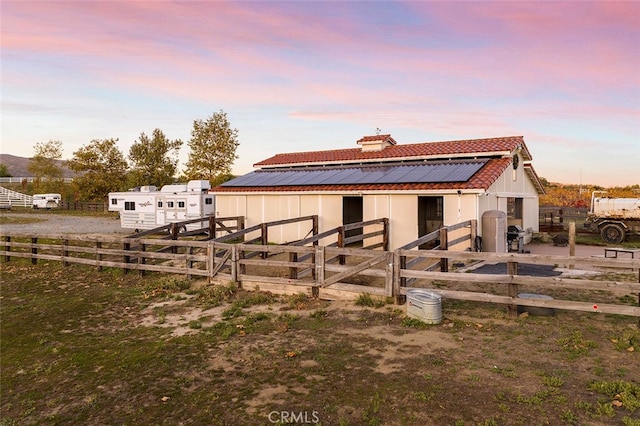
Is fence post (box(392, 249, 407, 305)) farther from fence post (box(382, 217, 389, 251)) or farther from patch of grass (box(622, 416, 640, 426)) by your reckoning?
fence post (box(382, 217, 389, 251))

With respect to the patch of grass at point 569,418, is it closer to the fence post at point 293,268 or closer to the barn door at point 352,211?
the fence post at point 293,268

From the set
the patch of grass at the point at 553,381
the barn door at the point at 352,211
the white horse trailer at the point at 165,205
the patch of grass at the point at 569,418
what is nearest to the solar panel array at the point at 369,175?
the barn door at the point at 352,211

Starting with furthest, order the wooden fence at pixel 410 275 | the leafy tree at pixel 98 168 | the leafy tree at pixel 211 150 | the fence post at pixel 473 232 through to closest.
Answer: the leafy tree at pixel 98 168
the leafy tree at pixel 211 150
the fence post at pixel 473 232
the wooden fence at pixel 410 275

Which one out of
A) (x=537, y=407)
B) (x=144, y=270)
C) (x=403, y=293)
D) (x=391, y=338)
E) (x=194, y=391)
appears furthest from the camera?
(x=144, y=270)

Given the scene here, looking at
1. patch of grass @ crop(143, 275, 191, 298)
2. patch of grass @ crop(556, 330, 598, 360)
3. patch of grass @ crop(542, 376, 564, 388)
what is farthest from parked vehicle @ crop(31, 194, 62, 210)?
patch of grass @ crop(542, 376, 564, 388)

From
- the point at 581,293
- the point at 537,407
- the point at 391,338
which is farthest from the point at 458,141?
the point at 537,407

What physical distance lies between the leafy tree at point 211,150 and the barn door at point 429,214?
30063 millimetres

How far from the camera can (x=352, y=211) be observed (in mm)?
22281

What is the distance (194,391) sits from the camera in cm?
604

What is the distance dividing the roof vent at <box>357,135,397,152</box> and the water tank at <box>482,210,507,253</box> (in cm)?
1018

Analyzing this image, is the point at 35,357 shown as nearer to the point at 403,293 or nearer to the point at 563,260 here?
the point at 403,293

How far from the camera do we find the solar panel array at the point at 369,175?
1775 centimetres

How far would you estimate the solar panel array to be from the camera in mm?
17745

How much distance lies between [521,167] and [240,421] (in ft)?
68.3
